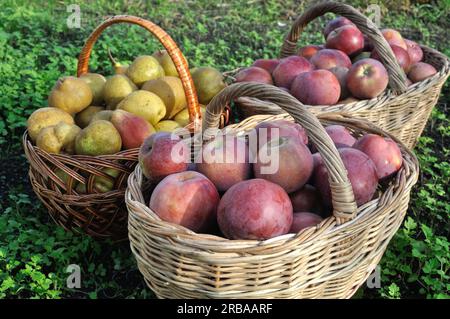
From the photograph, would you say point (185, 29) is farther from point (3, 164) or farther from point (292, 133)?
point (292, 133)

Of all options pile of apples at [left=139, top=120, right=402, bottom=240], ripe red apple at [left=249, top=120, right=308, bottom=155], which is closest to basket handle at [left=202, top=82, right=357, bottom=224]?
pile of apples at [left=139, top=120, right=402, bottom=240]

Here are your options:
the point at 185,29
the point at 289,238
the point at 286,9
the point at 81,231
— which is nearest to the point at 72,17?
the point at 185,29

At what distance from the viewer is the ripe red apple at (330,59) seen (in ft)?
9.05

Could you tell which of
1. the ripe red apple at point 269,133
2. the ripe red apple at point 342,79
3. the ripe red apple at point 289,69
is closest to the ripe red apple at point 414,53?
the ripe red apple at point 342,79

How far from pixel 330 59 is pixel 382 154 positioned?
3.80 feet

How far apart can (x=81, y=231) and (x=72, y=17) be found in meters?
3.29

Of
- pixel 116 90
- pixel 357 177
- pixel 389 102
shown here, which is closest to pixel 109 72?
pixel 116 90

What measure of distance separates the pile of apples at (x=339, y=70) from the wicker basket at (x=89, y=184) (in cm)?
62

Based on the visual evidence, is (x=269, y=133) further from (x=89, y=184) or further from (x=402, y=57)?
(x=402, y=57)

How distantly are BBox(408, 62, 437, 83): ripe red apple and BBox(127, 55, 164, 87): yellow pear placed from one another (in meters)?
1.40

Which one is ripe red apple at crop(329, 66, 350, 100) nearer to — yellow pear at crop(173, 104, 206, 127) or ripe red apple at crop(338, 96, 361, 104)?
ripe red apple at crop(338, 96, 361, 104)

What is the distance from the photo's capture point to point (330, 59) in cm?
277

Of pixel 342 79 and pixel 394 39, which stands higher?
pixel 394 39

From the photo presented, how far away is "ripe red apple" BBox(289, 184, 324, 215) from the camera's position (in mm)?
1646
